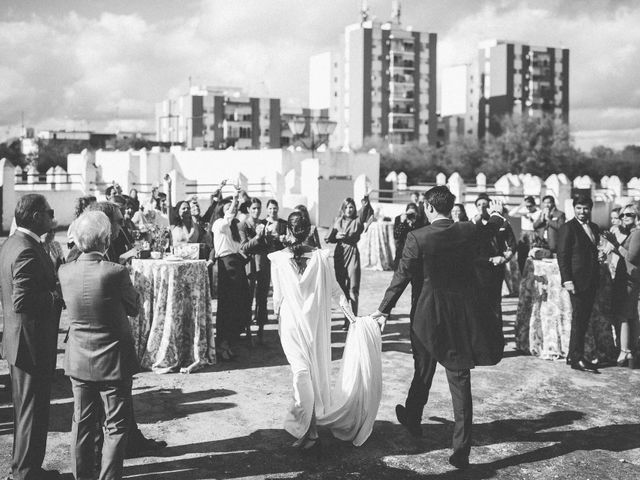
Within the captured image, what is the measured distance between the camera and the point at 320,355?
543cm

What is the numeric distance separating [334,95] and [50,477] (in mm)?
99783

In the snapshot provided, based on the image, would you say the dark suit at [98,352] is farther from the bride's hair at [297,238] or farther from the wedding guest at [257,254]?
the wedding guest at [257,254]

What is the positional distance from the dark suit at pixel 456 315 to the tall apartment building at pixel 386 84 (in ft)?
298

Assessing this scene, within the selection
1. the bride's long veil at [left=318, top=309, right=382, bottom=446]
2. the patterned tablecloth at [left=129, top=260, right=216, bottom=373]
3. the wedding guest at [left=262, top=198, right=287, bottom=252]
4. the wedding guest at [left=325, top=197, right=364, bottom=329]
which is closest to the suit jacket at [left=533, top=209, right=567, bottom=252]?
the wedding guest at [left=325, top=197, right=364, bottom=329]

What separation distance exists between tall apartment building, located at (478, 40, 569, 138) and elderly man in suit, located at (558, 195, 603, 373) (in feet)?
333

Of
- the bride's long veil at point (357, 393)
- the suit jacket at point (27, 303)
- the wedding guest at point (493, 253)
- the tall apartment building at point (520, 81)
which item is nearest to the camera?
the suit jacket at point (27, 303)

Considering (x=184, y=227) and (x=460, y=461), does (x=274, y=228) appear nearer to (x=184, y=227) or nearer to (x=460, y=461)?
(x=184, y=227)

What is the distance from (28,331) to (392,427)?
119 inches

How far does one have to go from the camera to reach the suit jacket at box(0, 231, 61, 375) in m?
4.47

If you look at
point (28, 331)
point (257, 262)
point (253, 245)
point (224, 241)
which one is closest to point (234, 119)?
point (257, 262)

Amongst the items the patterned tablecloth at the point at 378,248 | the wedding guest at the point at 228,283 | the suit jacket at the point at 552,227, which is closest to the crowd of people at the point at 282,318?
the suit jacket at the point at 552,227

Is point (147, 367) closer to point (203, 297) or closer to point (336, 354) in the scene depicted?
point (203, 297)

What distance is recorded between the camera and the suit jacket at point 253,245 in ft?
27.0

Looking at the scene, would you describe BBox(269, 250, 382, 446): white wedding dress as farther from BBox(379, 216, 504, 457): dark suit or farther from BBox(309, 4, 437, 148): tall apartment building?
BBox(309, 4, 437, 148): tall apartment building
